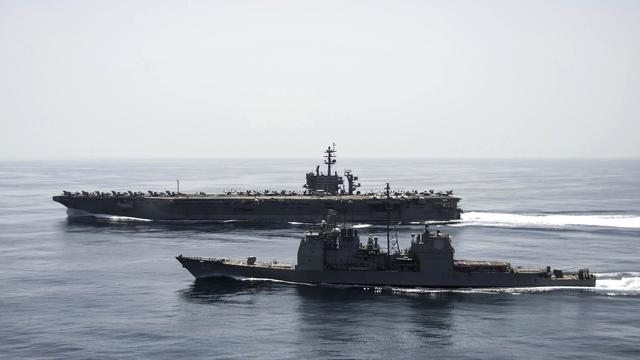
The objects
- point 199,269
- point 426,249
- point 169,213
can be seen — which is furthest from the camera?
point 169,213

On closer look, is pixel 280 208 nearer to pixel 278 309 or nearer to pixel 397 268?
pixel 397 268

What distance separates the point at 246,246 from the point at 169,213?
2165 cm

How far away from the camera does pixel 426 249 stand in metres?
46.7

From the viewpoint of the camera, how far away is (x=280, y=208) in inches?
3275

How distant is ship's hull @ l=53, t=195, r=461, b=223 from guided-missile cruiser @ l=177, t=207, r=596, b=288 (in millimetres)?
33113

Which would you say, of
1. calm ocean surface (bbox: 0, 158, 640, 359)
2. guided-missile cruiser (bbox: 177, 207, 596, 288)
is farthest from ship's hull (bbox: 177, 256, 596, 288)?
calm ocean surface (bbox: 0, 158, 640, 359)

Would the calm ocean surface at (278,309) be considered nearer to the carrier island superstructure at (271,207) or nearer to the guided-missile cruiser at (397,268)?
the guided-missile cruiser at (397,268)

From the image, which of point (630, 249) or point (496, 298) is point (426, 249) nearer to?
point (496, 298)

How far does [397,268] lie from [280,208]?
37.3 meters

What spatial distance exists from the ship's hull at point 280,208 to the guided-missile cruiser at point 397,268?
3311cm

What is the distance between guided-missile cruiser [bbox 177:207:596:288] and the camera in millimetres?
46625

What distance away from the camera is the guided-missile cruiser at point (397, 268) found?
1836 inches

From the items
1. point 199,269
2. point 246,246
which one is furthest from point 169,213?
point 199,269

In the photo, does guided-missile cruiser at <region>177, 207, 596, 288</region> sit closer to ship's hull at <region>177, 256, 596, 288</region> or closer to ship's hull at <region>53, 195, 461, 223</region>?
ship's hull at <region>177, 256, 596, 288</region>
